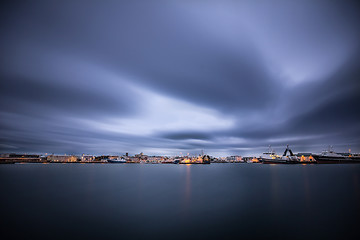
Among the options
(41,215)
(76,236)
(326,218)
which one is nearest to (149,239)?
(76,236)

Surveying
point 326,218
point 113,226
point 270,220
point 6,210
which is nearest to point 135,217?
point 113,226

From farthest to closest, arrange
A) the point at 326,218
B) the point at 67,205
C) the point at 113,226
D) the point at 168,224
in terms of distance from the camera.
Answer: the point at 67,205 < the point at 326,218 < the point at 168,224 < the point at 113,226

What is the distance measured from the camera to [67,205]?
72.4 ft

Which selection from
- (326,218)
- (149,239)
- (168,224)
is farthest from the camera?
(326,218)

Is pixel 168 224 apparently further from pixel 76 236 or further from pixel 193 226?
pixel 76 236

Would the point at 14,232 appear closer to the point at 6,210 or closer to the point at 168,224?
the point at 6,210

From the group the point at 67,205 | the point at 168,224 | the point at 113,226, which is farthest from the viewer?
the point at 67,205

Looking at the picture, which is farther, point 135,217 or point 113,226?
point 135,217

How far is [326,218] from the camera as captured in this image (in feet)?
56.7

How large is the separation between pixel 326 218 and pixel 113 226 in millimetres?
22515

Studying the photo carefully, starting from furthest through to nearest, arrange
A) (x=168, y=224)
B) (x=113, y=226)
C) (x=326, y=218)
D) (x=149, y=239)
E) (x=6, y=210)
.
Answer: (x=6, y=210)
(x=326, y=218)
(x=168, y=224)
(x=113, y=226)
(x=149, y=239)

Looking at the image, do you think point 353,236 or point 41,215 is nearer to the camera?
point 353,236

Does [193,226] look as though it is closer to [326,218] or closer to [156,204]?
[156,204]

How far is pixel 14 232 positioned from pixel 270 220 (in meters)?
23.8
